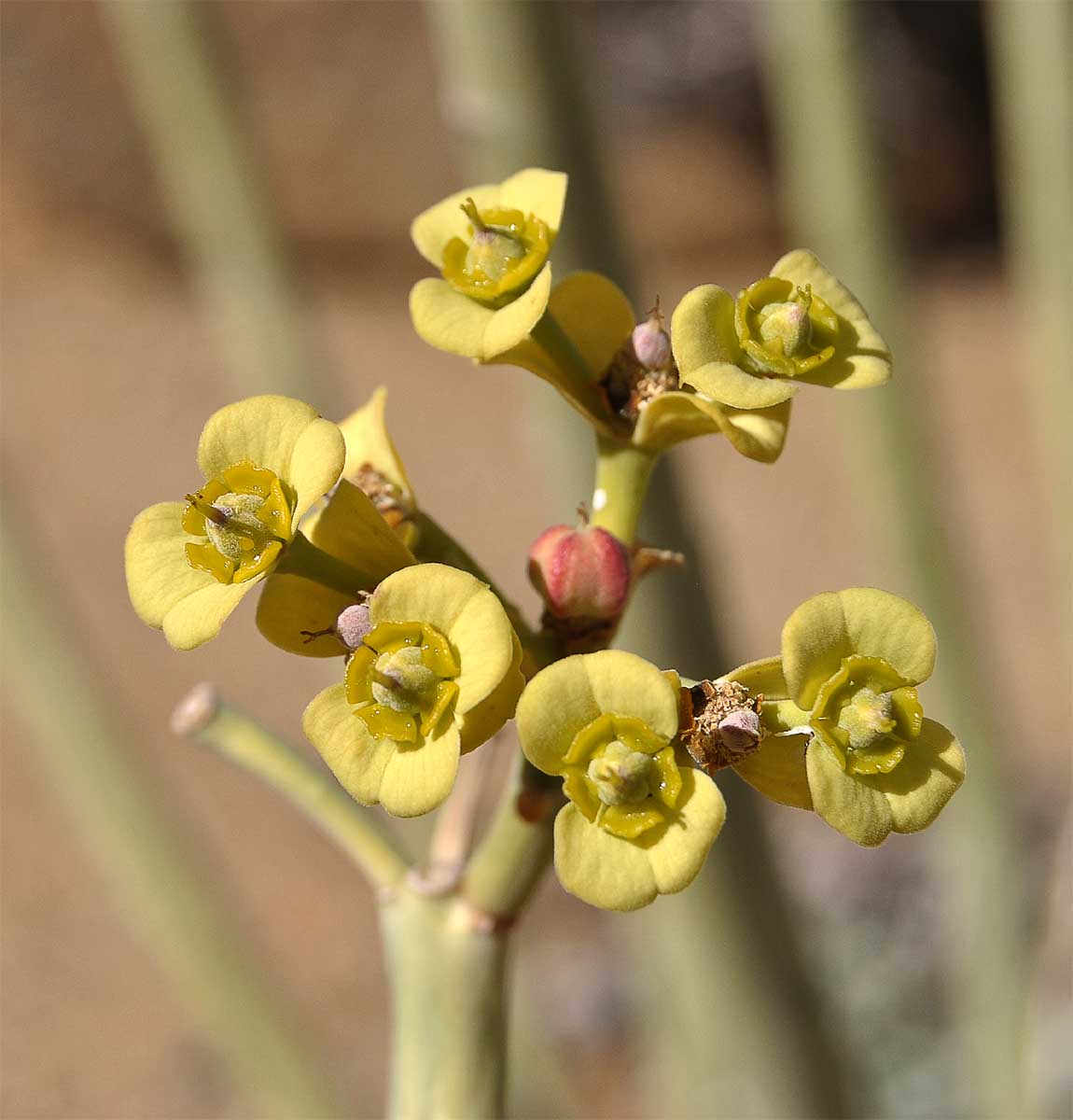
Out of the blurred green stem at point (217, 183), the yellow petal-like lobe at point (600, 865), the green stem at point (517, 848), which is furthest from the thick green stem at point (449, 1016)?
the blurred green stem at point (217, 183)

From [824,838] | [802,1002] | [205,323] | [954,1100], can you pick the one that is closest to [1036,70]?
[802,1002]

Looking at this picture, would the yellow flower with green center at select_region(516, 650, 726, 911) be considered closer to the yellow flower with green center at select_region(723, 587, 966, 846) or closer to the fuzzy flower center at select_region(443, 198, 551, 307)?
the yellow flower with green center at select_region(723, 587, 966, 846)

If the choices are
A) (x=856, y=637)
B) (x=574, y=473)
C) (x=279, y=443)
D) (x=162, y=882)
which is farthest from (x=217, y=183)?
(x=856, y=637)

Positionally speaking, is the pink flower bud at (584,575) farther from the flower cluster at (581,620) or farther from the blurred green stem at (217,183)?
the blurred green stem at (217,183)

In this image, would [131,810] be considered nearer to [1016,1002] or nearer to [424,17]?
[1016,1002]

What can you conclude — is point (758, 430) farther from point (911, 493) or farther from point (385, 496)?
point (911, 493)

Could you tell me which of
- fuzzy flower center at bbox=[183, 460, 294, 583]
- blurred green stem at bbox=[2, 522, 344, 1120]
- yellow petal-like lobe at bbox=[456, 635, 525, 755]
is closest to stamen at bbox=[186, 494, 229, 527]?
fuzzy flower center at bbox=[183, 460, 294, 583]

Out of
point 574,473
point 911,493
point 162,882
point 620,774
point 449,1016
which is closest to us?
point 620,774
